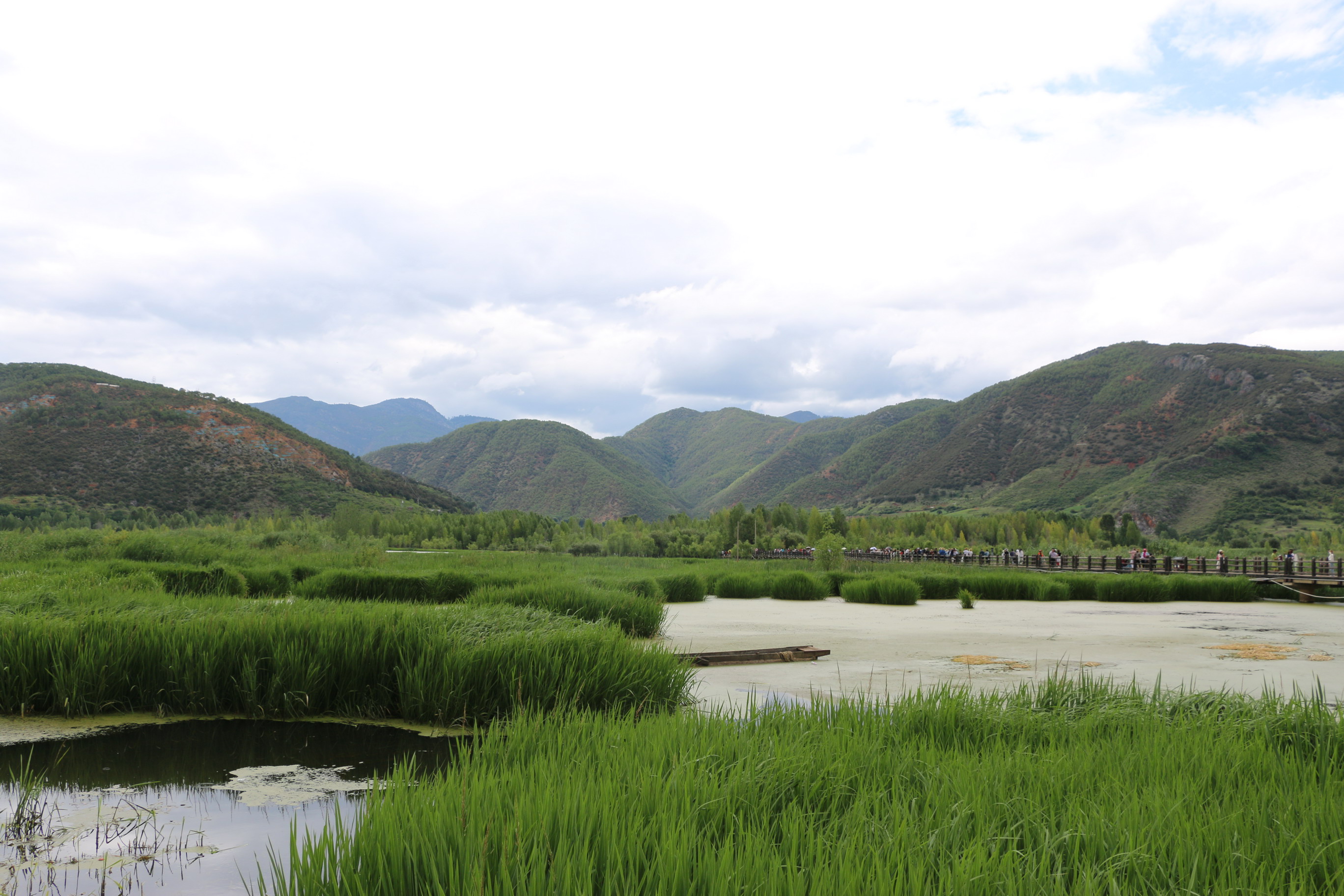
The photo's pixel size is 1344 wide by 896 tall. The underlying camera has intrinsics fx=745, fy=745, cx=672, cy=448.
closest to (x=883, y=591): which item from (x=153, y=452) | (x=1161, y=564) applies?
(x=1161, y=564)

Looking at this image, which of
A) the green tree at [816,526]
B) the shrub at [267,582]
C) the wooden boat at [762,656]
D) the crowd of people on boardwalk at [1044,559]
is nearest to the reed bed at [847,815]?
the wooden boat at [762,656]

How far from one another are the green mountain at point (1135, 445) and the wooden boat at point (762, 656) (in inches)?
2912

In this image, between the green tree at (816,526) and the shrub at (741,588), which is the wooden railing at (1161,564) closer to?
the shrub at (741,588)

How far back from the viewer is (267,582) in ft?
61.5

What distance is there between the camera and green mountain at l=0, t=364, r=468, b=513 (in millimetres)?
58000

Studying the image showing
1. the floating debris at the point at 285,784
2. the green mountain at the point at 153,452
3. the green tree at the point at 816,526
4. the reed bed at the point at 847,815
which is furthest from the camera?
the green tree at the point at 816,526

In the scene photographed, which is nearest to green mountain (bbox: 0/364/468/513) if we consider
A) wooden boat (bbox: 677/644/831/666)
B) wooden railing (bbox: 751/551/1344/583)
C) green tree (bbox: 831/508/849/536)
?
green tree (bbox: 831/508/849/536)

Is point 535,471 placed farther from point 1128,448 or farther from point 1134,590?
point 1134,590

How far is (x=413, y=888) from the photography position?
2287 mm

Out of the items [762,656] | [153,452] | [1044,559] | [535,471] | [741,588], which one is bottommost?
[1044,559]

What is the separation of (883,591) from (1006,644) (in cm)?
967

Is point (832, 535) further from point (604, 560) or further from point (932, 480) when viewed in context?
point (932, 480)

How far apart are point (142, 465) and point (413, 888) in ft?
240

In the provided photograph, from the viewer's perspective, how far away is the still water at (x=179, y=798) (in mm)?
3164
